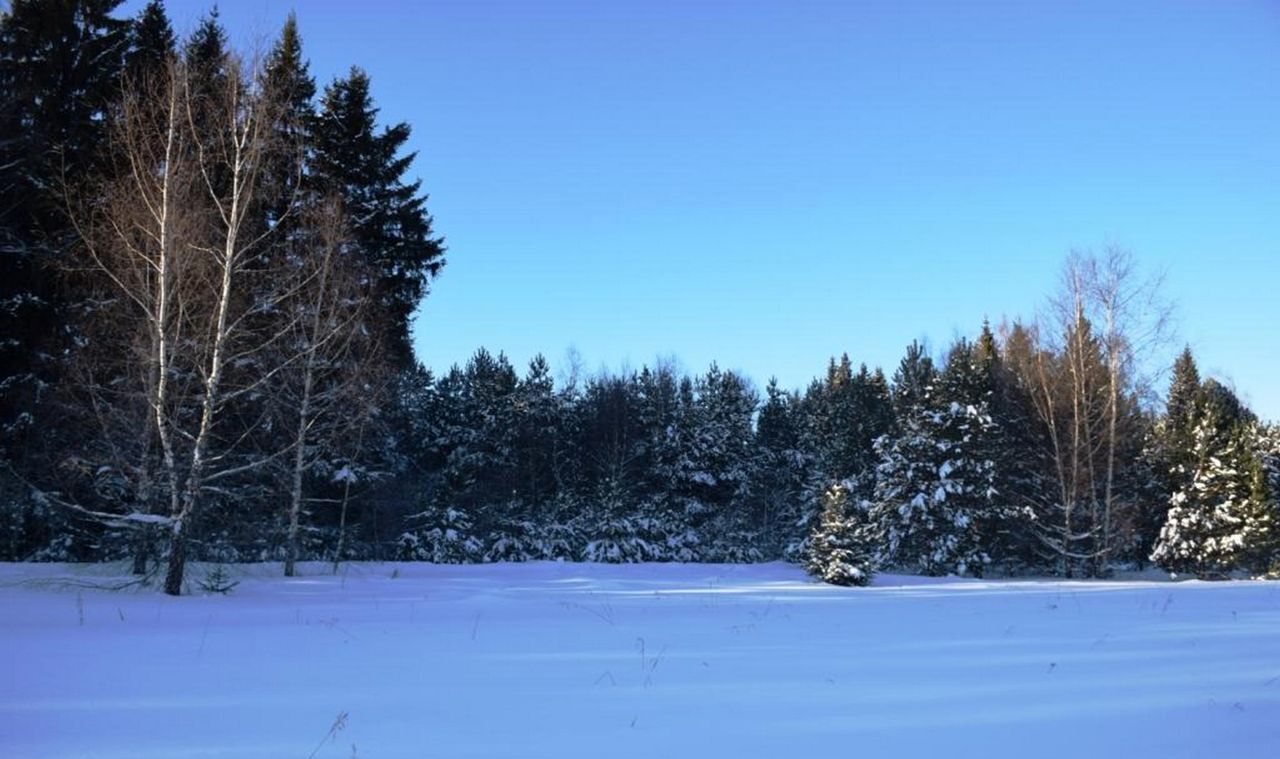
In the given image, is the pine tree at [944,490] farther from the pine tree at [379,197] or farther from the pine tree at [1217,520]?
the pine tree at [379,197]

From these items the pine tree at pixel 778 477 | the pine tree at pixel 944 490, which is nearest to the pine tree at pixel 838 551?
the pine tree at pixel 944 490

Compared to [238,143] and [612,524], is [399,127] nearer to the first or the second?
[238,143]

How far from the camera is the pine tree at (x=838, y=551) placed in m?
21.7

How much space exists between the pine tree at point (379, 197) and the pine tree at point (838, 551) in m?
13.5

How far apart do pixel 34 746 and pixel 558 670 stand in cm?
330

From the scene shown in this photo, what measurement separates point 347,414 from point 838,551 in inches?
548

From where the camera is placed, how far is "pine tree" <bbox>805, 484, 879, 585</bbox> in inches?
854

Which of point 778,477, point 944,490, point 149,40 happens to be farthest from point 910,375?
point 149,40

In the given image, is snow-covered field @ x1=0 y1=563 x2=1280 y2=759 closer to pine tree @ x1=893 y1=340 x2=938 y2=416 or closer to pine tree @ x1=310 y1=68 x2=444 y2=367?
pine tree @ x1=310 y1=68 x2=444 y2=367

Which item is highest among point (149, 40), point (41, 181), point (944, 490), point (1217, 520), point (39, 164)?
point (149, 40)

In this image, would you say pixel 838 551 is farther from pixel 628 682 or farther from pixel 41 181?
pixel 41 181

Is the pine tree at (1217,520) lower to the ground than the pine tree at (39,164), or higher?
lower

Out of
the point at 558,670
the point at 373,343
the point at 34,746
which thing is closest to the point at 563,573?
the point at 373,343

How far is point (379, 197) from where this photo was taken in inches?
899
